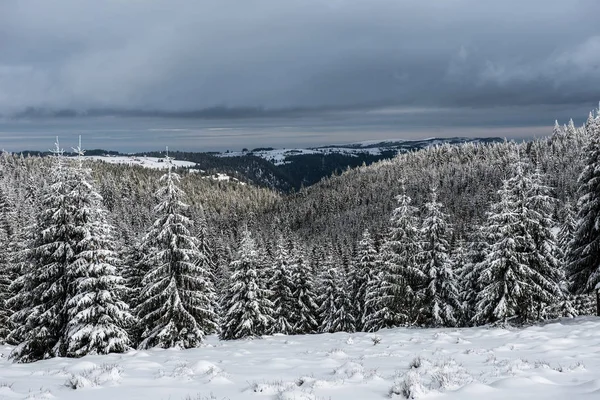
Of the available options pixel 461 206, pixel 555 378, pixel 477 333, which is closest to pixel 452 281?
pixel 477 333

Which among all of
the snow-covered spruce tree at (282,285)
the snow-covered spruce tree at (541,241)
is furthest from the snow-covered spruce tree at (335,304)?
the snow-covered spruce tree at (541,241)

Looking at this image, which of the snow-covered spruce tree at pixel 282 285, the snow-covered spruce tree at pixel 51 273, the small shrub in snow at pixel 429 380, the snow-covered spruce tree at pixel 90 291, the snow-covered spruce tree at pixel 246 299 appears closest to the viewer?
the small shrub in snow at pixel 429 380

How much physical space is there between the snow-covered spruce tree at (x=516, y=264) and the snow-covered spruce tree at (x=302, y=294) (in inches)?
806

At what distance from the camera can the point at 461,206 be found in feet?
520

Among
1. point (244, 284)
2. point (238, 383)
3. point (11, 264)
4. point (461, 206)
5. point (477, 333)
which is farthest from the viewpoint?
point (461, 206)

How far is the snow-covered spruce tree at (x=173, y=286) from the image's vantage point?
20.2 m

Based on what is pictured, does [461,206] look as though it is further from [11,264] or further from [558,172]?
[11,264]

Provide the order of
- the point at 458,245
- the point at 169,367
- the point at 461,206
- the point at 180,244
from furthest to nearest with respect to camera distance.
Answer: the point at 461,206, the point at 458,245, the point at 180,244, the point at 169,367

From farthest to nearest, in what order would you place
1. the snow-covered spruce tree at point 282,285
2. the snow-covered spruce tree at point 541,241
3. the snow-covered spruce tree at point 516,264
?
the snow-covered spruce tree at point 282,285 → the snow-covered spruce tree at point 541,241 → the snow-covered spruce tree at point 516,264

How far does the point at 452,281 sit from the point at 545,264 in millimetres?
6966

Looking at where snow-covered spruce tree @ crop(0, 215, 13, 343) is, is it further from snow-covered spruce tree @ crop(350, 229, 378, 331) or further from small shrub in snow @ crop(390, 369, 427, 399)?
small shrub in snow @ crop(390, 369, 427, 399)

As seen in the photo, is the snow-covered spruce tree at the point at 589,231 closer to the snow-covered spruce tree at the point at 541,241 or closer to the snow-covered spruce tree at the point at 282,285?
the snow-covered spruce tree at the point at 541,241

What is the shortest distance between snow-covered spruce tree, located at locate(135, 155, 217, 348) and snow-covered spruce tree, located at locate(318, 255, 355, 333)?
73.5 ft

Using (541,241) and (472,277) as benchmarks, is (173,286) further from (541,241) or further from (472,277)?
(472,277)
